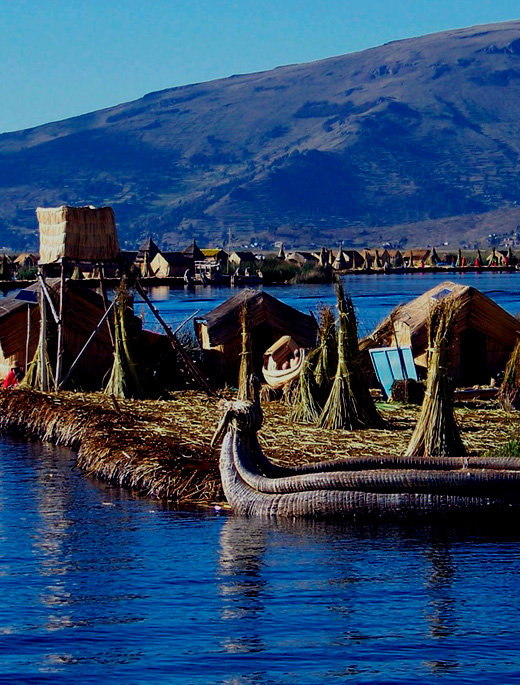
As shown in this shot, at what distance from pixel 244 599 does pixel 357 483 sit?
1.89m

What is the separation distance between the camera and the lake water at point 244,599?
8.16 m

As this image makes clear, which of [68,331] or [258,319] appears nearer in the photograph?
[68,331]

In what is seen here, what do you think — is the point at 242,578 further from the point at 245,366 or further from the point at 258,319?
the point at 258,319

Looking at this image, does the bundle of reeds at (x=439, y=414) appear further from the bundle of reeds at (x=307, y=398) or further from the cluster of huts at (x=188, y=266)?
the cluster of huts at (x=188, y=266)

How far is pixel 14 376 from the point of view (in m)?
19.5

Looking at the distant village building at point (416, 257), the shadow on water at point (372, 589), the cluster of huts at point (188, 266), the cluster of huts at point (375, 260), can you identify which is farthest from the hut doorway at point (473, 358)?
the distant village building at point (416, 257)

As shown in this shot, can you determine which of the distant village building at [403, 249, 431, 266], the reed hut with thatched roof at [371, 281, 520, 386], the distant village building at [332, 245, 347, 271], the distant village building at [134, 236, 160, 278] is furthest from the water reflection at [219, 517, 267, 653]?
the distant village building at [403, 249, 431, 266]

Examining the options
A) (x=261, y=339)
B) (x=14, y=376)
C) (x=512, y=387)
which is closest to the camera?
(x=512, y=387)

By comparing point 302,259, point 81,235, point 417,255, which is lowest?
point 81,235

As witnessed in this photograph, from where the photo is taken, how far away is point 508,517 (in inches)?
434

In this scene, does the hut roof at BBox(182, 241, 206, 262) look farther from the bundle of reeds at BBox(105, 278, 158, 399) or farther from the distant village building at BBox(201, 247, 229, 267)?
the bundle of reeds at BBox(105, 278, 158, 399)

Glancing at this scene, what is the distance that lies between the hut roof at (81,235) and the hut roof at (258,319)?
206 cm

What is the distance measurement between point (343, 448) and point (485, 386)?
603cm

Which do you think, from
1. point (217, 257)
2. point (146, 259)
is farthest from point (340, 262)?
point (146, 259)
